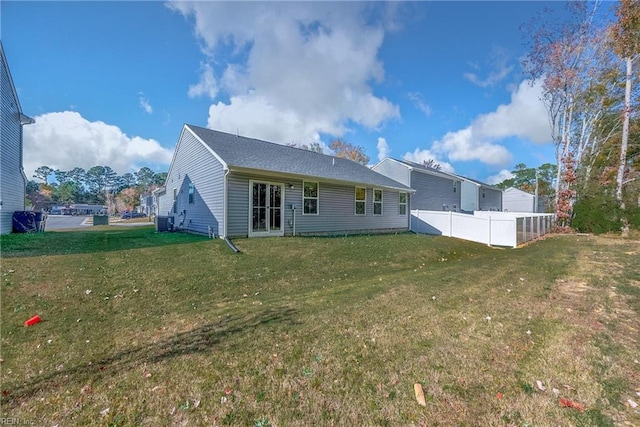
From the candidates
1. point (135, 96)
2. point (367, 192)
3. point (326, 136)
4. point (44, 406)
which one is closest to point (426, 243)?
point (367, 192)

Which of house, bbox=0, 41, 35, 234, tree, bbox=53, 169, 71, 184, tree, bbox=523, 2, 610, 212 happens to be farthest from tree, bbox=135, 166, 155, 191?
tree, bbox=523, 2, 610, 212

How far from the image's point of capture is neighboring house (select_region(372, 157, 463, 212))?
21.8 meters

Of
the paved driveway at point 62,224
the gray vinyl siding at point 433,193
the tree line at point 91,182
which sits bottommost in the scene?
the paved driveway at point 62,224

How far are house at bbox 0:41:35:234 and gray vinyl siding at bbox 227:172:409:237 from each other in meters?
8.89

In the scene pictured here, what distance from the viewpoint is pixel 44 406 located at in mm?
2244

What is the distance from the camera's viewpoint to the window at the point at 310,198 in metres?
12.3

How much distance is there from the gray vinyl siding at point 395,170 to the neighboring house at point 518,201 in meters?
28.2

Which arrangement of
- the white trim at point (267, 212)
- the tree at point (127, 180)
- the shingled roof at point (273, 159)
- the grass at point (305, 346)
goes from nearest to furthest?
the grass at point (305, 346)
the white trim at point (267, 212)
the shingled roof at point (273, 159)
the tree at point (127, 180)

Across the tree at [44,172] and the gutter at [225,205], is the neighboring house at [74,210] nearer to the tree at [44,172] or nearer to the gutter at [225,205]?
the tree at [44,172]

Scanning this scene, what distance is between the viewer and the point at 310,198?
12.5 meters

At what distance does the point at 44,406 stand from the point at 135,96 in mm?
14595

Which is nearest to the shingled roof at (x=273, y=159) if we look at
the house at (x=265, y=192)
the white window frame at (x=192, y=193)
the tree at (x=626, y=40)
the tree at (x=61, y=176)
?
the house at (x=265, y=192)

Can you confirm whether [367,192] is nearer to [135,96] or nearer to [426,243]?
[426,243]

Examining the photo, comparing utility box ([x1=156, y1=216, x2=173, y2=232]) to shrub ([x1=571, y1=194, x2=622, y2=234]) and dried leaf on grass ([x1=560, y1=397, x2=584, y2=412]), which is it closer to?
dried leaf on grass ([x1=560, y1=397, x2=584, y2=412])
